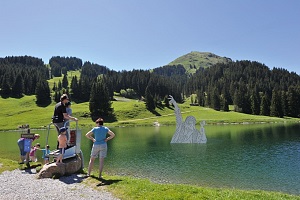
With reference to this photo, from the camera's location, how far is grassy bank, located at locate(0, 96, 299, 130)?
105 metres

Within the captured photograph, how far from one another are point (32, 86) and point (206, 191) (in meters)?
176

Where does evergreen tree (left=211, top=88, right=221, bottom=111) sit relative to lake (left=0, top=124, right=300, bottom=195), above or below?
above

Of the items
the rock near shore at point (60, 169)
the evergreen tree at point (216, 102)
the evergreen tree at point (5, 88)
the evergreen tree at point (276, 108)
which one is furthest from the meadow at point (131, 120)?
the evergreen tree at point (216, 102)

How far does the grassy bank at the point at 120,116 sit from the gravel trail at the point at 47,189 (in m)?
83.6

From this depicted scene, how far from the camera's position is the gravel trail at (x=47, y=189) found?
13.4 m

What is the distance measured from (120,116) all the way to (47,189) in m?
105

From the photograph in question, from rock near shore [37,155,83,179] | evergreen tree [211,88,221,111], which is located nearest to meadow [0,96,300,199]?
rock near shore [37,155,83,179]

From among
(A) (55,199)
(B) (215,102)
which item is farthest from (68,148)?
(B) (215,102)

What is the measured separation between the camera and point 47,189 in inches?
576

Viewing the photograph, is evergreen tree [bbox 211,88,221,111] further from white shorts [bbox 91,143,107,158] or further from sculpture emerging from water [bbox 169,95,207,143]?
white shorts [bbox 91,143,107,158]

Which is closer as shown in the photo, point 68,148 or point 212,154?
point 68,148

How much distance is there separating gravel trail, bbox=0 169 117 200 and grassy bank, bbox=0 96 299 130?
8357 cm

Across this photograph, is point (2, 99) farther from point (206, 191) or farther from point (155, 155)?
point (206, 191)

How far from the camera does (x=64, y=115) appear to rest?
709 inches
